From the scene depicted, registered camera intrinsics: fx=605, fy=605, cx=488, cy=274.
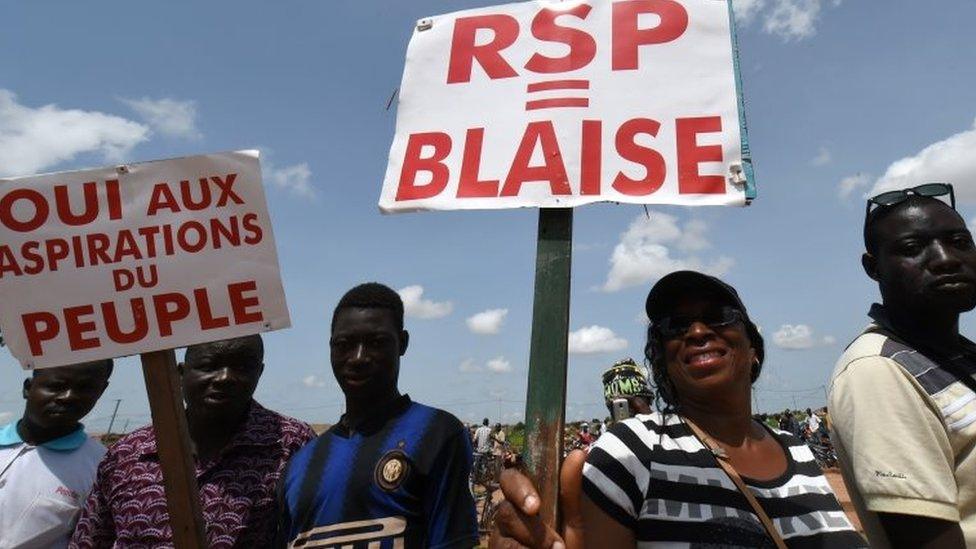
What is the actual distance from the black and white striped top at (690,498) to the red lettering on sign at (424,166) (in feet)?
3.01

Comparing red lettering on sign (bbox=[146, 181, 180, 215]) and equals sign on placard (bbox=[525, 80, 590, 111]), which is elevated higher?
equals sign on placard (bbox=[525, 80, 590, 111])

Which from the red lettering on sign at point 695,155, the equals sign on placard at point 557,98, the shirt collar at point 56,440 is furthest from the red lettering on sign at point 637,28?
the shirt collar at point 56,440

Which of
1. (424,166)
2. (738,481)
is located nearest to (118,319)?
(424,166)

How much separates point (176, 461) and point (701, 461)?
5.41 feet

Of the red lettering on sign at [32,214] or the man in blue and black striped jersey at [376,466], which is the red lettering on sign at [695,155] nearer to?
the man in blue and black striped jersey at [376,466]

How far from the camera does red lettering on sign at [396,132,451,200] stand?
189 cm

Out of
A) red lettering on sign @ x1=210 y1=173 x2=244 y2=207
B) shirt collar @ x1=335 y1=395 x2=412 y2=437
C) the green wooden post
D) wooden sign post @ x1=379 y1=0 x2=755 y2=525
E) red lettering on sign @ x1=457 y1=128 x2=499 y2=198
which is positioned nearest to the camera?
the green wooden post

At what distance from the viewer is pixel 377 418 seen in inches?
93.2

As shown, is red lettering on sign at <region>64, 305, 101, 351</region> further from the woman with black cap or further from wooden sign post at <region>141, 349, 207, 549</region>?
the woman with black cap

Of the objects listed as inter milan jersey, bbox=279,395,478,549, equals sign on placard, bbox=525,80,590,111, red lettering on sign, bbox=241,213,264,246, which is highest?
equals sign on placard, bbox=525,80,590,111

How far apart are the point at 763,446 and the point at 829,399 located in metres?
0.29

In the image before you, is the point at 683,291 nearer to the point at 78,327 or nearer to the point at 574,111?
the point at 574,111

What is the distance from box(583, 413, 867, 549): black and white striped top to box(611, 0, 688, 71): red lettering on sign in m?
1.13

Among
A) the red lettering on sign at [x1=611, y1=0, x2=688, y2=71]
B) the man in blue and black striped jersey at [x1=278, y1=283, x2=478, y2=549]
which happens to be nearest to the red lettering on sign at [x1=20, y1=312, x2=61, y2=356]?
the man in blue and black striped jersey at [x1=278, y1=283, x2=478, y2=549]
